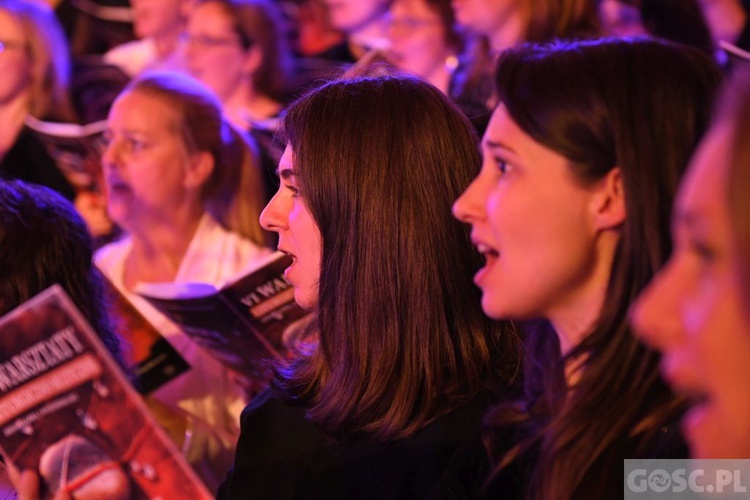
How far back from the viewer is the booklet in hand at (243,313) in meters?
2.06

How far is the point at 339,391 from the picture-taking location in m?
1.48

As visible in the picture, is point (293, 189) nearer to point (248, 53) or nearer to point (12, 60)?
point (248, 53)

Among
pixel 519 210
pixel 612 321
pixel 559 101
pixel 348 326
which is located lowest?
pixel 348 326

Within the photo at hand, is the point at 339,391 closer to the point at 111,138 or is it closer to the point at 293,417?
the point at 293,417

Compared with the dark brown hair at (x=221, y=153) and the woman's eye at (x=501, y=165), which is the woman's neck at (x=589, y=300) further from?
the dark brown hair at (x=221, y=153)

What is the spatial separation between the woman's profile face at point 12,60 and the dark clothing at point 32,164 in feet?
0.51

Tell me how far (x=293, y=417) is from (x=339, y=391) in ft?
0.38

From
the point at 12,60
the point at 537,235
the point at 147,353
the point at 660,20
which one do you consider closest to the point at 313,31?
the point at 12,60

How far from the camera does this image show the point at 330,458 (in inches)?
57.6

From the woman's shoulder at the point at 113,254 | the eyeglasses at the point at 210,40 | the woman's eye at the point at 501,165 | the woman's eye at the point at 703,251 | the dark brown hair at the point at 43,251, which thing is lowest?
the woman's shoulder at the point at 113,254

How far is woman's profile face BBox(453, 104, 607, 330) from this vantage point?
1.04 m

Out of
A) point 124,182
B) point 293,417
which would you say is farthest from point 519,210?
point 124,182

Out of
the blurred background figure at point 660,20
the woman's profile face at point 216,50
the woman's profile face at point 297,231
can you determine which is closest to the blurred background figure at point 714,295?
the woman's profile face at point 297,231

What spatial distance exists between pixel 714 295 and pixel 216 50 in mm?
2841
